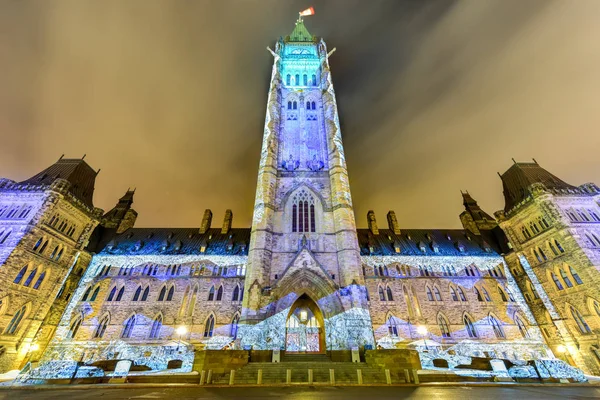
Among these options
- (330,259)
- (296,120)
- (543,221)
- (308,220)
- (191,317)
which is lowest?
(191,317)

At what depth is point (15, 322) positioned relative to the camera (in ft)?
67.9

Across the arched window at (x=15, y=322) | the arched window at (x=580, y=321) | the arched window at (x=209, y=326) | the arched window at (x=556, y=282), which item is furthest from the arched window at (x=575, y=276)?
the arched window at (x=15, y=322)

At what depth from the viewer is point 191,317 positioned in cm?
2422

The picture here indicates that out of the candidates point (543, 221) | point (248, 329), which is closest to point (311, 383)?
point (248, 329)

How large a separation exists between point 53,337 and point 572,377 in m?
37.6

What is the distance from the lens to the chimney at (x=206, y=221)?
3400cm

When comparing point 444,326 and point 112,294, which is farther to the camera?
point 112,294

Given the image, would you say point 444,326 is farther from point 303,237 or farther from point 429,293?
point 303,237

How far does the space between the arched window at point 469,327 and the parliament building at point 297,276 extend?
11cm

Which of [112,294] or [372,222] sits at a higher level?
[372,222]

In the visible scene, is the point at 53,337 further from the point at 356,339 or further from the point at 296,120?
the point at 296,120

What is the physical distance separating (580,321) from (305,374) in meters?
24.8

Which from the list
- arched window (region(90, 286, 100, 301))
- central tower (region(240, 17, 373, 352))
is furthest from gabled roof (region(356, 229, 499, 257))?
arched window (region(90, 286, 100, 301))

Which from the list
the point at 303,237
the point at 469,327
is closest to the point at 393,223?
the point at 469,327
